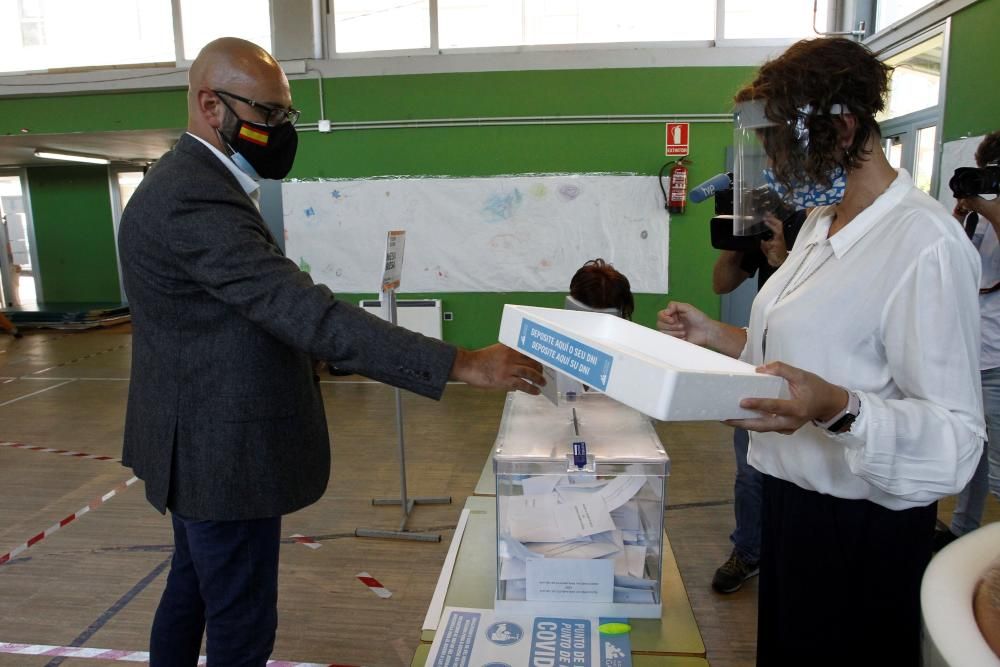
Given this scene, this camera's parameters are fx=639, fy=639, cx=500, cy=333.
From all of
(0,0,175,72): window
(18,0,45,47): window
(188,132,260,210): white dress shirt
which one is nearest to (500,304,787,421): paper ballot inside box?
(188,132,260,210): white dress shirt

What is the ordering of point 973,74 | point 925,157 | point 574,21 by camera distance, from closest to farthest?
1. point 973,74
2. point 925,157
3. point 574,21

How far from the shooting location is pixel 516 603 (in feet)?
4.33

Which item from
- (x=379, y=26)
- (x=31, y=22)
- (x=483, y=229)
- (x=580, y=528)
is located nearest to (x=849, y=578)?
(x=580, y=528)

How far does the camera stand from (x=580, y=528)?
1301 millimetres

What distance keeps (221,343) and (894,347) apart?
1290 mm

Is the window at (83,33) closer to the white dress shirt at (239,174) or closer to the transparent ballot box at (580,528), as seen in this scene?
the white dress shirt at (239,174)

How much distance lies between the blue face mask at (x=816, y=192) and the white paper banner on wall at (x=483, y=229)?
503 centimetres

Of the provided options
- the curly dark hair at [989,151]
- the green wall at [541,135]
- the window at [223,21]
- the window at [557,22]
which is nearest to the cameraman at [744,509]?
the curly dark hair at [989,151]

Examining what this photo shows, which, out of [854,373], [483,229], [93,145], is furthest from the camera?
[93,145]

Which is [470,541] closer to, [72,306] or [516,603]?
[516,603]

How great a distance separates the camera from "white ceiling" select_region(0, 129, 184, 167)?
712 centimetres

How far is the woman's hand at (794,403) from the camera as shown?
894 mm

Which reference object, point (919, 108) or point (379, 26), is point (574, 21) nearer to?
point (379, 26)

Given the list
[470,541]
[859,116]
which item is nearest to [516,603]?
[470,541]
